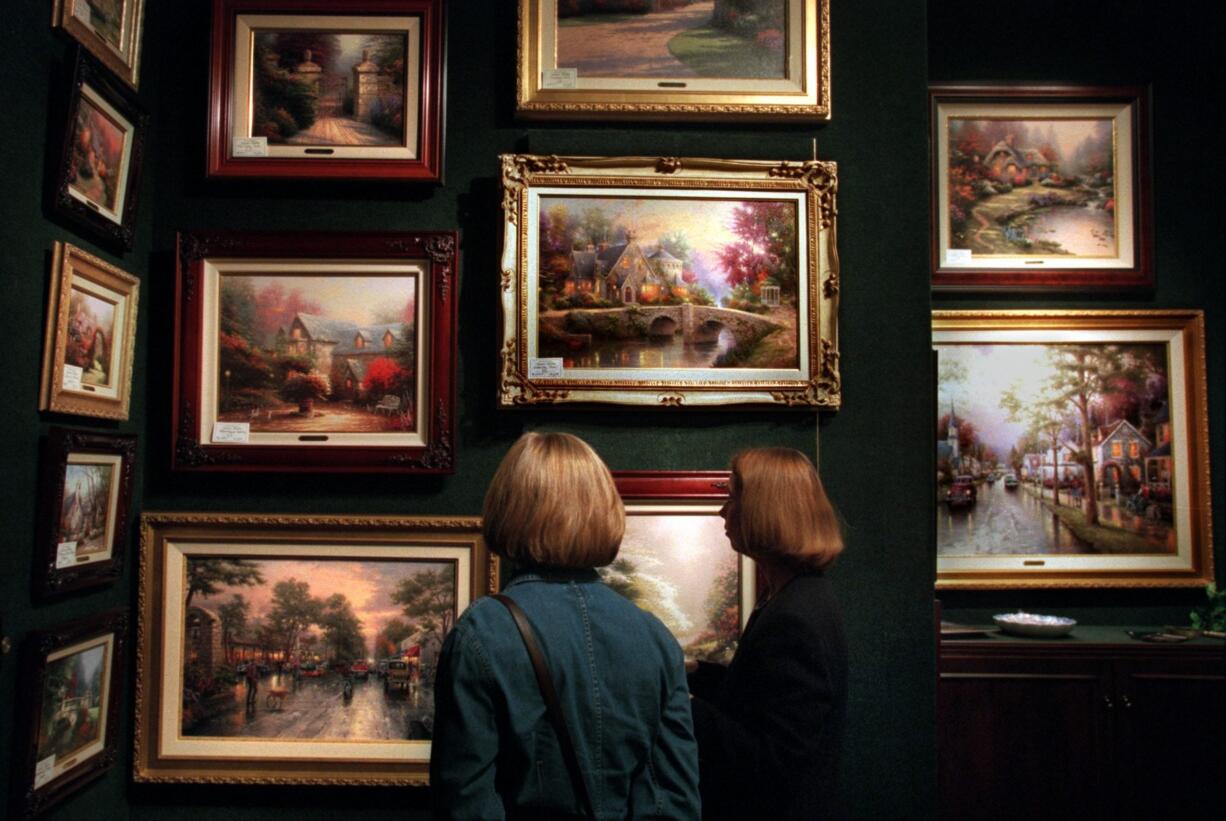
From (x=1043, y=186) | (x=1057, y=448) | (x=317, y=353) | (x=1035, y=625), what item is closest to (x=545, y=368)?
(x=317, y=353)

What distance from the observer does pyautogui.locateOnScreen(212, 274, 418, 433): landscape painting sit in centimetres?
379

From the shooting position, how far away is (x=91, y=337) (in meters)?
3.26

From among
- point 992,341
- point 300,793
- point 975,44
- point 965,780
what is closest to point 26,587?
point 300,793

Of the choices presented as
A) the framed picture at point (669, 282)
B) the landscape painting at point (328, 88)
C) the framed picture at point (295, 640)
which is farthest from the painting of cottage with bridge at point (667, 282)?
the framed picture at point (295, 640)

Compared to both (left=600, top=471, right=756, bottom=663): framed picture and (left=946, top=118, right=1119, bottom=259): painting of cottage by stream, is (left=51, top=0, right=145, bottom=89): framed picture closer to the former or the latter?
(left=600, top=471, right=756, bottom=663): framed picture

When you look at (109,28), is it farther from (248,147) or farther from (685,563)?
(685,563)

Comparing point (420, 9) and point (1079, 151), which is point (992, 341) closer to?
point (1079, 151)

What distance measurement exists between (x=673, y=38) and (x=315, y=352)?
201 cm

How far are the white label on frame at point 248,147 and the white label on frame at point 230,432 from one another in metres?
1.11

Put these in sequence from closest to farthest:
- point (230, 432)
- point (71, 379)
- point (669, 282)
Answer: point (71, 379), point (230, 432), point (669, 282)

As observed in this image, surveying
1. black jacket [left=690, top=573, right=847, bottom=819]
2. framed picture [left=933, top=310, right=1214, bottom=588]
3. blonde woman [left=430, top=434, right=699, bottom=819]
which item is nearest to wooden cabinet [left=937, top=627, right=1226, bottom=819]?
framed picture [left=933, top=310, right=1214, bottom=588]

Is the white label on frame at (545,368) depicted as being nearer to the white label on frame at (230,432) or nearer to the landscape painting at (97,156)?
the white label on frame at (230,432)

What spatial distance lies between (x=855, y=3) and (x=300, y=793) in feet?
13.3

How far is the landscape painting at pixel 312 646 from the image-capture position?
3730 mm
